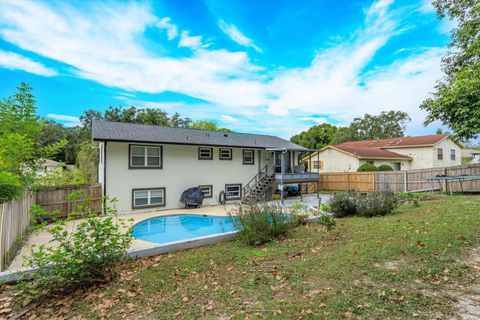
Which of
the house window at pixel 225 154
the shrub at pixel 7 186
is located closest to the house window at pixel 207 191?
the house window at pixel 225 154

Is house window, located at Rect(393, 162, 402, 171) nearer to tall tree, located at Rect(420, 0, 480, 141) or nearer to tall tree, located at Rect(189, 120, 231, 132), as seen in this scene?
tall tree, located at Rect(420, 0, 480, 141)

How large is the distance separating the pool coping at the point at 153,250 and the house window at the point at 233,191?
9475 millimetres

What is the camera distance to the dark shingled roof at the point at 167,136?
40.1ft

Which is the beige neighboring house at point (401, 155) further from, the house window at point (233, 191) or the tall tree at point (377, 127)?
the tall tree at point (377, 127)

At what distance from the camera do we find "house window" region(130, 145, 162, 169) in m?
12.6

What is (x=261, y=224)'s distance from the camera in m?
5.80

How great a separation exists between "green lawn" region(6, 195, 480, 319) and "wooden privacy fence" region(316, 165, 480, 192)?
10250 millimetres

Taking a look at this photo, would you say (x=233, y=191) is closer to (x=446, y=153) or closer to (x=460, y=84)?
(x=460, y=84)

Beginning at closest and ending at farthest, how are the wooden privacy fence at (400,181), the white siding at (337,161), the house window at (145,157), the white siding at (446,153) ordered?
1. the house window at (145,157)
2. the wooden privacy fence at (400,181)
3. the white siding at (337,161)
4. the white siding at (446,153)

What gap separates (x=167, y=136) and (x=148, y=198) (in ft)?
11.4

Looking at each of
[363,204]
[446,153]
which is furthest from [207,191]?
[446,153]

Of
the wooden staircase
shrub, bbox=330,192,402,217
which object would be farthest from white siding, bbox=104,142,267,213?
shrub, bbox=330,192,402,217

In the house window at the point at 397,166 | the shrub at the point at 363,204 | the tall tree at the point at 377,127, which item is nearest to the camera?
the shrub at the point at 363,204

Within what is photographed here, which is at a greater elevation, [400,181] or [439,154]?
[439,154]
